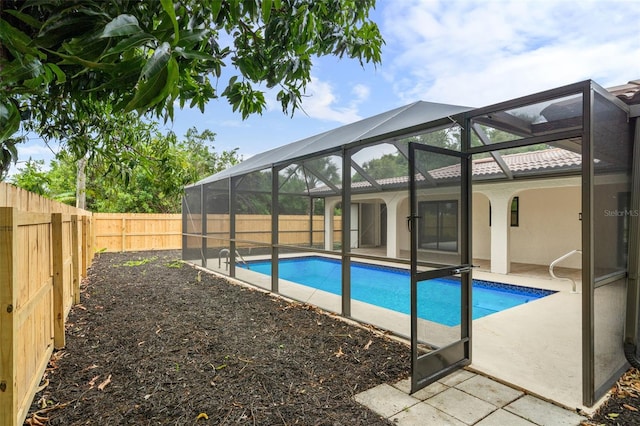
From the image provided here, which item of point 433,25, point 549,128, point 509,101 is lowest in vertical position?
point 549,128

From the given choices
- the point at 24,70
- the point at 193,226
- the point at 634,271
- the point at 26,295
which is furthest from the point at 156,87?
the point at 193,226

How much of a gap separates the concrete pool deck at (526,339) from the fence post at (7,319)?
3004mm

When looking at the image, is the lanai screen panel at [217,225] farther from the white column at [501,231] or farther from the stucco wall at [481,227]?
the stucco wall at [481,227]

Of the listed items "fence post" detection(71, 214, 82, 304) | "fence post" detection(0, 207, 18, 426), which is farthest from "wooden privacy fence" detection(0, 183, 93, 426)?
"fence post" detection(71, 214, 82, 304)

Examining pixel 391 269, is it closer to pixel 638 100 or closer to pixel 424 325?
pixel 424 325

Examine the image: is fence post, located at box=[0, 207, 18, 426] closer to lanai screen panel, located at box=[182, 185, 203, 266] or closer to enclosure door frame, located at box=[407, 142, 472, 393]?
enclosure door frame, located at box=[407, 142, 472, 393]

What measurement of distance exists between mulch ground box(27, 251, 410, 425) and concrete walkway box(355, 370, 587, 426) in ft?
0.55

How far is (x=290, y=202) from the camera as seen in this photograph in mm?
6574

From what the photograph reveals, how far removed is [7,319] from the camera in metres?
1.81

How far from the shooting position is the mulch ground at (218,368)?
7.92 feet

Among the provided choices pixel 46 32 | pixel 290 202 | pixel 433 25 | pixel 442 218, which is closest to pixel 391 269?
pixel 442 218

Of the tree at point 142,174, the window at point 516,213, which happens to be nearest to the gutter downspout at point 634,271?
the tree at point 142,174

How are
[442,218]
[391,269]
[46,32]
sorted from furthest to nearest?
[391,269] < [442,218] < [46,32]

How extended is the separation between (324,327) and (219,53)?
3.59 metres
